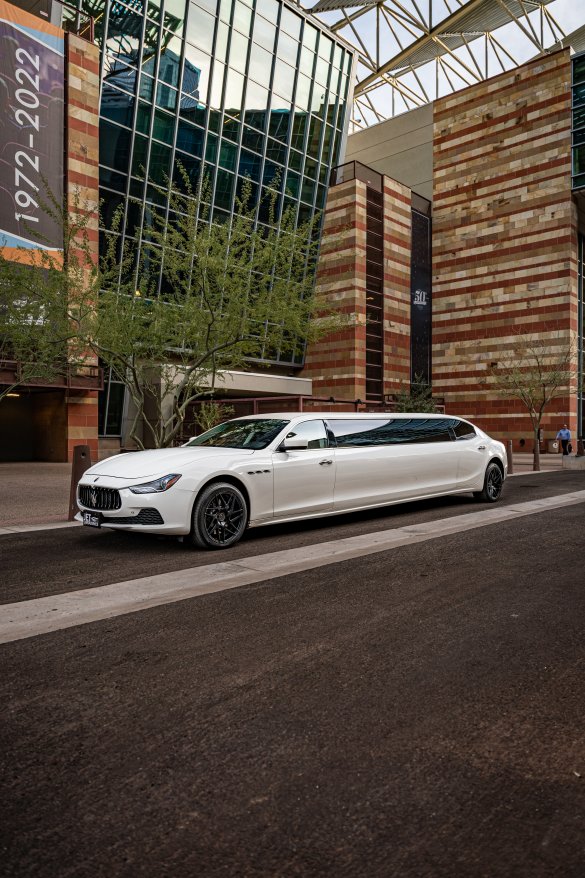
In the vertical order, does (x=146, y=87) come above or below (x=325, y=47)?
below

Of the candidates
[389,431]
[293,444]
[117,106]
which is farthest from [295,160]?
[293,444]

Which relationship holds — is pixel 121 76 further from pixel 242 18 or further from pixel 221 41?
pixel 242 18

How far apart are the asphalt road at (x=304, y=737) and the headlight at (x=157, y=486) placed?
5.81ft

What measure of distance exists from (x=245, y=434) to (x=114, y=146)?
1044 inches

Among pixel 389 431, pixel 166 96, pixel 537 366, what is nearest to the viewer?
pixel 389 431

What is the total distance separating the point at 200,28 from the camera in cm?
3109

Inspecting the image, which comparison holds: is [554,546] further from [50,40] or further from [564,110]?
[564,110]

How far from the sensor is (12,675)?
10.6 feet

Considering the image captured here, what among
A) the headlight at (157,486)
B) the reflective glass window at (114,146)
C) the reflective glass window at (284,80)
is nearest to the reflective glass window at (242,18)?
the reflective glass window at (284,80)

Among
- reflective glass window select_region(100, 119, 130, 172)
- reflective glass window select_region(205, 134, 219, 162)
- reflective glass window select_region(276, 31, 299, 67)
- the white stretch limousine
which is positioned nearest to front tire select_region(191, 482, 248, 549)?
the white stretch limousine

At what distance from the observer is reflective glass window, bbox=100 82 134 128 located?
28.5 metres

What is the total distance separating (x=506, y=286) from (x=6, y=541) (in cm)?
3519

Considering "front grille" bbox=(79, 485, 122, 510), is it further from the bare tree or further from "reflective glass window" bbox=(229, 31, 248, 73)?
"reflective glass window" bbox=(229, 31, 248, 73)

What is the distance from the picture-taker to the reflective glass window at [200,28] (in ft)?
101
